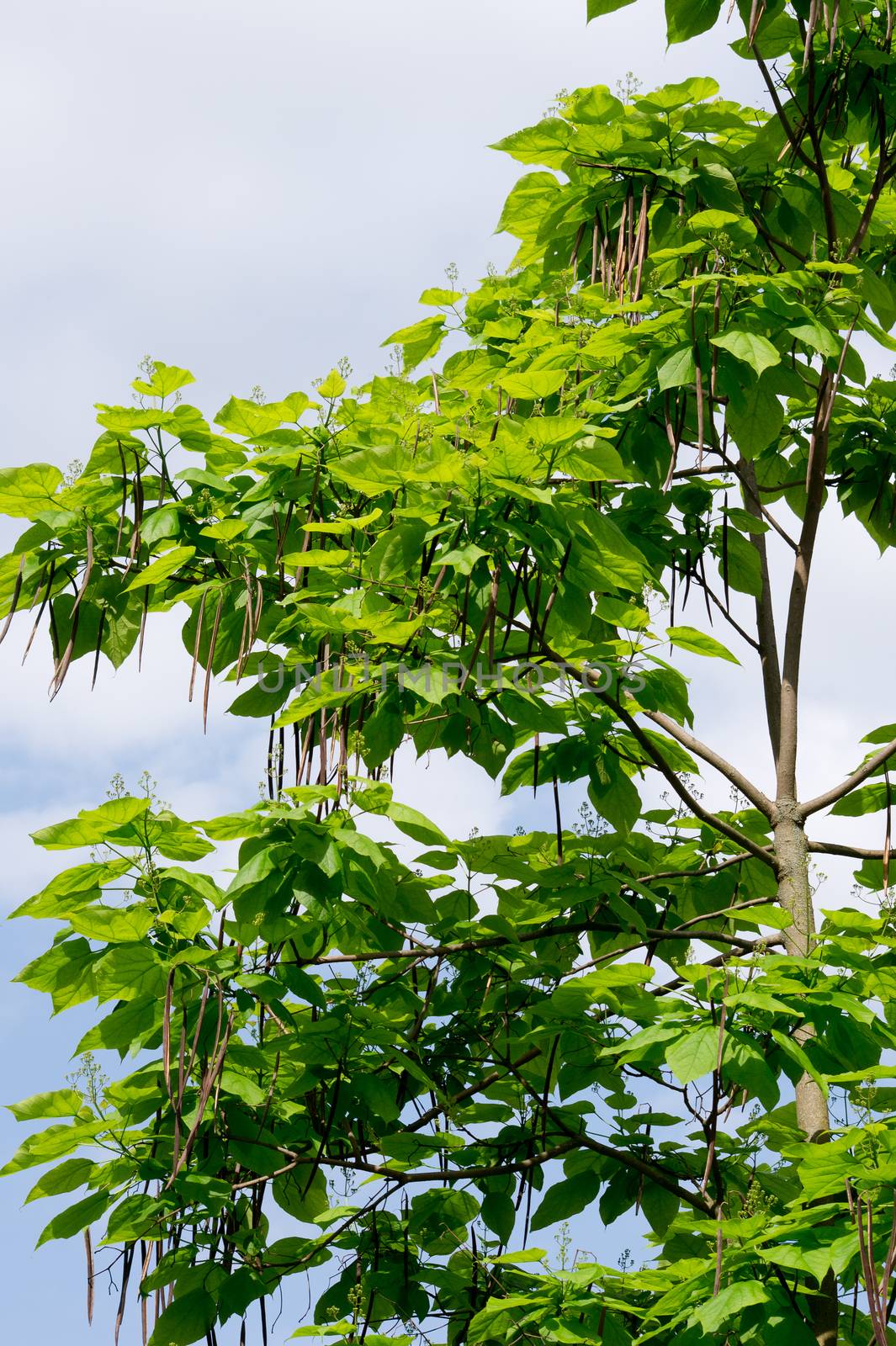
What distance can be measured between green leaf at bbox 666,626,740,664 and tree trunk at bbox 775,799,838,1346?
2.77ft

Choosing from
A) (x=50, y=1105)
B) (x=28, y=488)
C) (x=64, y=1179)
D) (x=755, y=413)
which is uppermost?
(x=755, y=413)

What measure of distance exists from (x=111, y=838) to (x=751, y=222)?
2.94 meters

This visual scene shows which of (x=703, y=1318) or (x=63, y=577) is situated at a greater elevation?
(x=63, y=577)

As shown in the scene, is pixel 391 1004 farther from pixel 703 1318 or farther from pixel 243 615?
pixel 703 1318

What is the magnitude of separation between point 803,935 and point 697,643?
3.52 ft

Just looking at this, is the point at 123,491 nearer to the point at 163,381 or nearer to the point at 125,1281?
the point at 163,381

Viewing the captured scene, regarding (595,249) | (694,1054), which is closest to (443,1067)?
(694,1054)

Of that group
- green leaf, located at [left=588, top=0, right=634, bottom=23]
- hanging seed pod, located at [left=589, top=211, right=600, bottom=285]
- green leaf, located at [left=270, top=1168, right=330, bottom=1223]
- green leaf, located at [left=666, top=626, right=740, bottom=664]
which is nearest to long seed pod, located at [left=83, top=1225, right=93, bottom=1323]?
green leaf, located at [left=270, top=1168, right=330, bottom=1223]

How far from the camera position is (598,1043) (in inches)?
172

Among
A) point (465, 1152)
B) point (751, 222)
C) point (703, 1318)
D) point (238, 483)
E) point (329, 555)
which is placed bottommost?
point (703, 1318)

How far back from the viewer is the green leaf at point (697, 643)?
13.6 ft

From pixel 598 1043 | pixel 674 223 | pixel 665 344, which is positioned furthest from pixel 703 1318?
pixel 674 223

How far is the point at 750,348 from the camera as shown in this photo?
157 inches

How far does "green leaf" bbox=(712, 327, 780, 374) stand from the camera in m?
3.95
